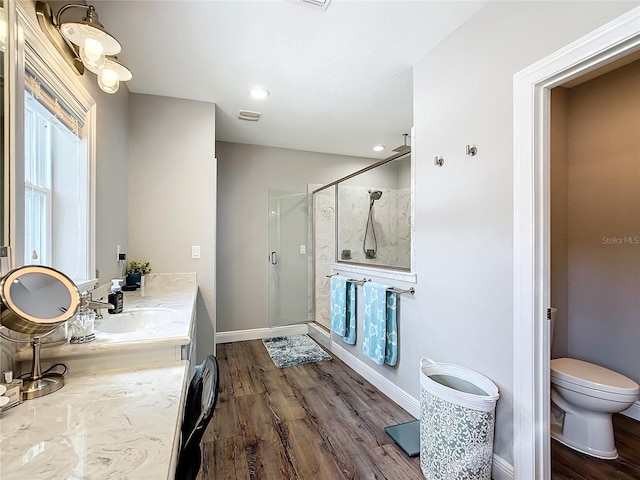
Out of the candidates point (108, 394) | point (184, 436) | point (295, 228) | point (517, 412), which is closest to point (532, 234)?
point (517, 412)

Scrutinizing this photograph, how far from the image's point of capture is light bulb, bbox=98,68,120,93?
152cm

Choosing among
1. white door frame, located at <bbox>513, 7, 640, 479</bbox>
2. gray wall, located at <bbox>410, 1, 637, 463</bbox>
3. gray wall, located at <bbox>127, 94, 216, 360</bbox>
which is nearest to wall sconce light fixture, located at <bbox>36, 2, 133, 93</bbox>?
gray wall, located at <bbox>127, 94, 216, 360</bbox>

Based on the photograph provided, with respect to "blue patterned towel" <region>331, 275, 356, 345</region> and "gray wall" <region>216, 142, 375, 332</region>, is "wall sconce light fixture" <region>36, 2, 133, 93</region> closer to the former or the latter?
"gray wall" <region>216, 142, 375, 332</region>

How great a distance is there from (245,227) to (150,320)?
2.32 m

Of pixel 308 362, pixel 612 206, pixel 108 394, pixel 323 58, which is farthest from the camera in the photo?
pixel 308 362

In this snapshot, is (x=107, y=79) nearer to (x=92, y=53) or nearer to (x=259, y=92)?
(x=92, y=53)

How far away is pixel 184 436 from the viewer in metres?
1.00

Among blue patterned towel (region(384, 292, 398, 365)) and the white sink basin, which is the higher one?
the white sink basin

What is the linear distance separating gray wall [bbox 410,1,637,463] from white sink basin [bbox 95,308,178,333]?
64.3 inches

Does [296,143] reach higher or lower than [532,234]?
higher

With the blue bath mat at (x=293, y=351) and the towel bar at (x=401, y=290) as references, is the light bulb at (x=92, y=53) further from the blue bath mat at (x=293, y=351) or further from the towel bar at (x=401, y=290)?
the blue bath mat at (x=293, y=351)

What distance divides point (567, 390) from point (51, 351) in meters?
2.68

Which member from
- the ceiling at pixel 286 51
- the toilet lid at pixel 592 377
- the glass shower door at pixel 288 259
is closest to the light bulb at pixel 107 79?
the ceiling at pixel 286 51

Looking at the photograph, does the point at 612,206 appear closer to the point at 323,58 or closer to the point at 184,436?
the point at 323,58
